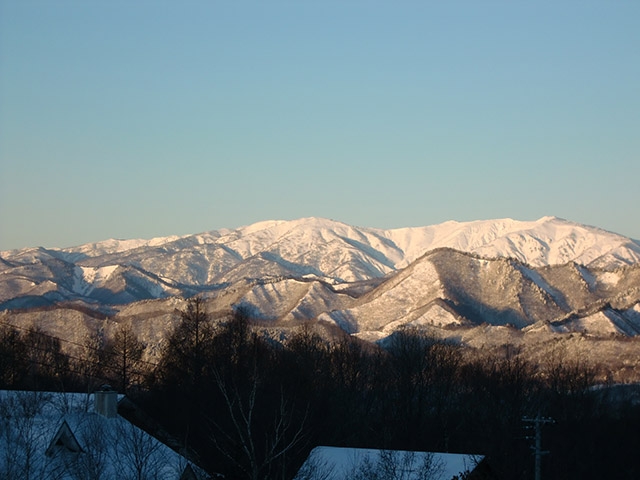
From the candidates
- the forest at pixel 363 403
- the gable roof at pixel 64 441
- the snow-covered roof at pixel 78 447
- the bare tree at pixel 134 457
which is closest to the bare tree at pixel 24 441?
the snow-covered roof at pixel 78 447

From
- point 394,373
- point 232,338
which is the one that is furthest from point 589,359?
point 232,338

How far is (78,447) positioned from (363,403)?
54.6 metres

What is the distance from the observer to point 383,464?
149ft

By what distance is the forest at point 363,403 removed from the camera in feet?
235

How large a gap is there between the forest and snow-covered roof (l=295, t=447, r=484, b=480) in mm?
3696

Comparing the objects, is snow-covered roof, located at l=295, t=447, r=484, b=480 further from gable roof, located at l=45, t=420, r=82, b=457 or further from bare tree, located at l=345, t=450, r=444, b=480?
gable roof, located at l=45, t=420, r=82, b=457

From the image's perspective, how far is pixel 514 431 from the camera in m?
83.1

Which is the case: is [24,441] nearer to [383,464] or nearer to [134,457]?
[134,457]

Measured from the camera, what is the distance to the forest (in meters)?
71.6

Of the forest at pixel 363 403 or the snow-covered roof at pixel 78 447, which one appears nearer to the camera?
the snow-covered roof at pixel 78 447

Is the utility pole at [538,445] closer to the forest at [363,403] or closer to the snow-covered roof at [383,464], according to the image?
the snow-covered roof at [383,464]

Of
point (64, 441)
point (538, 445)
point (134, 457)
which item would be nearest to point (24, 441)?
point (64, 441)

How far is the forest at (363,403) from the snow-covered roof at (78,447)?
4201 millimetres

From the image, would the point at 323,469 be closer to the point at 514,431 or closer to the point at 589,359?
the point at 514,431
